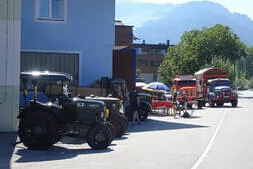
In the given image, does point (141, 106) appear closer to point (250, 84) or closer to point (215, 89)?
point (215, 89)

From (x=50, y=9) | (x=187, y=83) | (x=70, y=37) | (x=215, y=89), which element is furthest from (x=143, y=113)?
(x=187, y=83)

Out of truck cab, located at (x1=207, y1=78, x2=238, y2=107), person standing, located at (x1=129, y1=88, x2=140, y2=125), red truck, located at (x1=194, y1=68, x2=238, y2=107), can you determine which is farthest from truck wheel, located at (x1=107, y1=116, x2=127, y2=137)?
truck cab, located at (x1=207, y1=78, x2=238, y2=107)

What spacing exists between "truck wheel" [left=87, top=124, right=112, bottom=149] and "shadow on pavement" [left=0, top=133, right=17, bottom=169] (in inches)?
84.8

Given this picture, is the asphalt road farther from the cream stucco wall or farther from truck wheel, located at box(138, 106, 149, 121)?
truck wheel, located at box(138, 106, 149, 121)

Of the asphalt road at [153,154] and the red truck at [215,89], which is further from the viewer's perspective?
the red truck at [215,89]

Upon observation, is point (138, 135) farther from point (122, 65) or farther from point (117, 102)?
point (122, 65)

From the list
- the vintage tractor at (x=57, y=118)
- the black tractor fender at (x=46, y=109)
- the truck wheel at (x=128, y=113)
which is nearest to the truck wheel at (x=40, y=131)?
the vintage tractor at (x=57, y=118)

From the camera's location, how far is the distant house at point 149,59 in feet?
408

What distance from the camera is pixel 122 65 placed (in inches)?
1167

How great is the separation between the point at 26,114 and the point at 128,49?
15425mm

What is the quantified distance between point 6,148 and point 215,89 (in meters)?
35.5

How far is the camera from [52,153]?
1399 cm

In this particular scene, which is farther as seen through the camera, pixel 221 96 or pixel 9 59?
pixel 221 96

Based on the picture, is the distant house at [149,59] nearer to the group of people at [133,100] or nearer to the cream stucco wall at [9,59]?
the group of people at [133,100]
